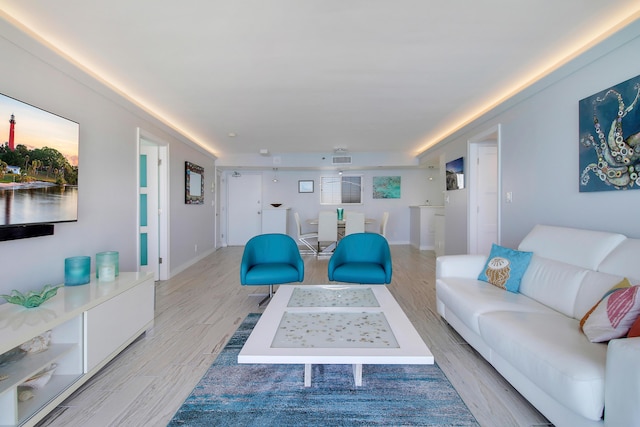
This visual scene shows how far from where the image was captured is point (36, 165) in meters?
1.94

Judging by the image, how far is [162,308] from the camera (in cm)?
311

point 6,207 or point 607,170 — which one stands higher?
point 607,170

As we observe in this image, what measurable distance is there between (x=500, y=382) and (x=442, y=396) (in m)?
0.44

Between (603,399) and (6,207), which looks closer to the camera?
(603,399)

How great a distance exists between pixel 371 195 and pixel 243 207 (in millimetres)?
3464

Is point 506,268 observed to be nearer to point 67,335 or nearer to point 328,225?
point 67,335

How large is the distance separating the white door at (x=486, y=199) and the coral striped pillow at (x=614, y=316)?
2.75 metres

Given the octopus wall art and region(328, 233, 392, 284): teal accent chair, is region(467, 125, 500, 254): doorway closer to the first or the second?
region(328, 233, 392, 284): teal accent chair

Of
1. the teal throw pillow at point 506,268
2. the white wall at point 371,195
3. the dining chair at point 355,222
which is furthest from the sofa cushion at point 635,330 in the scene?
the white wall at point 371,195

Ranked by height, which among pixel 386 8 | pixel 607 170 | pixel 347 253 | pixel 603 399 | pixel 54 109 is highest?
pixel 386 8

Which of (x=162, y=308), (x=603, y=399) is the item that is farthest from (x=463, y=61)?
(x=162, y=308)

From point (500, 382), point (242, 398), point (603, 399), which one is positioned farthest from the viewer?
point (500, 382)

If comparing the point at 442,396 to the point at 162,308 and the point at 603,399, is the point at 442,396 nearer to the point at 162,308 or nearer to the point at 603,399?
the point at 603,399

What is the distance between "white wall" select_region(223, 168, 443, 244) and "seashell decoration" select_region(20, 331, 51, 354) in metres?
6.08
